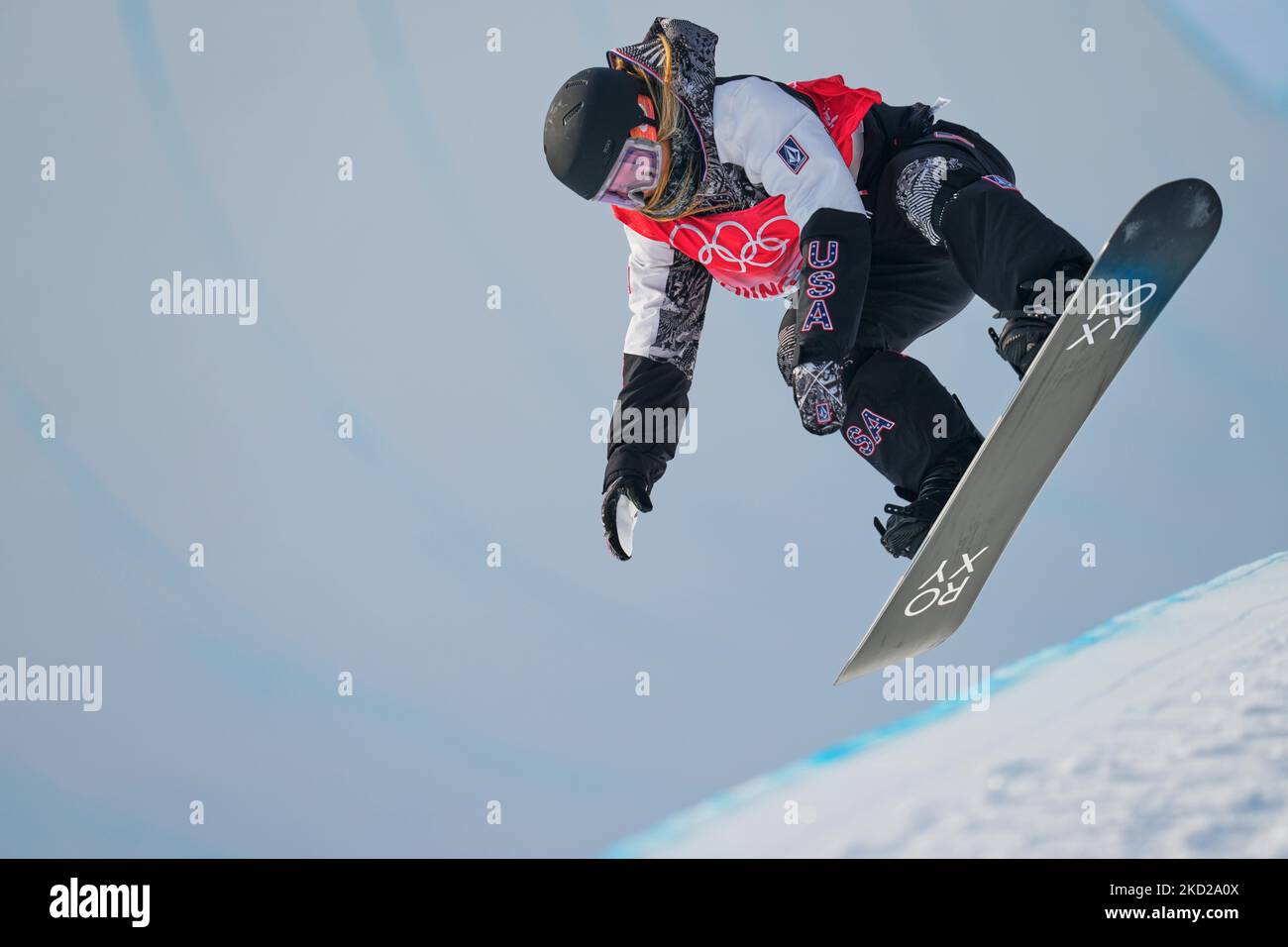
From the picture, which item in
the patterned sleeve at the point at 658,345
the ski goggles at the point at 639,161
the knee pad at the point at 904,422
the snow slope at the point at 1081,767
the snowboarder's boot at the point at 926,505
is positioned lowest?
the snow slope at the point at 1081,767

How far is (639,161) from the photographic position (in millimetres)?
2879

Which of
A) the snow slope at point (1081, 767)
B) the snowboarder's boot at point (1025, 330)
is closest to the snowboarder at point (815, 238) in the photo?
the snowboarder's boot at point (1025, 330)

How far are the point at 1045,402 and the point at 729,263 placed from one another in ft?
3.04

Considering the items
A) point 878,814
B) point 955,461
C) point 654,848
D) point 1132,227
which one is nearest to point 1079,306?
point 1132,227

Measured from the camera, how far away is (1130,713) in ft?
9.59

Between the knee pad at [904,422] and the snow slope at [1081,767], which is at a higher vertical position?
the knee pad at [904,422]

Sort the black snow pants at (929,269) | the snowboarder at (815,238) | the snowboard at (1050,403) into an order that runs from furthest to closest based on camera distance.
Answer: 1. the snowboarder at (815,238)
2. the black snow pants at (929,269)
3. the snowboard at (1050,403)

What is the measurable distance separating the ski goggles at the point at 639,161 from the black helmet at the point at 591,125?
0.02 m

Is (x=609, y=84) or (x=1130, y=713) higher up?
(x=609, y=84)

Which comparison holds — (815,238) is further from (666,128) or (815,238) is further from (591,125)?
(591,125)

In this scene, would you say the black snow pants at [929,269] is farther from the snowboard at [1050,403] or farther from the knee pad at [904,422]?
the snowboard at [1050,403]

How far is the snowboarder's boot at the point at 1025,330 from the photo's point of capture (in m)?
2.44

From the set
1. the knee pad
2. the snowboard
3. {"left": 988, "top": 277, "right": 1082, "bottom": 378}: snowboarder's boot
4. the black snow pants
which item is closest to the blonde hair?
the black snow pants

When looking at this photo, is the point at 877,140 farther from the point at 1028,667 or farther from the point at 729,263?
the point at 1028,667
